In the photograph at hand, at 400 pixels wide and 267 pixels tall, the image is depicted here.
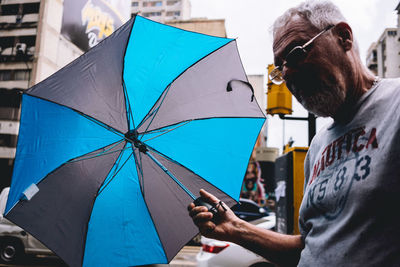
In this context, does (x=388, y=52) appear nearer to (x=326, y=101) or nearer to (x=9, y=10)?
(x=9, y=10)

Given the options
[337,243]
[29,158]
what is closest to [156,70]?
[29,158]

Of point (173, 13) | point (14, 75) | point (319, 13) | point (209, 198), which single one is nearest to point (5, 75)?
point (14, 75)

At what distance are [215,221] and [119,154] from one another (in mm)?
1137

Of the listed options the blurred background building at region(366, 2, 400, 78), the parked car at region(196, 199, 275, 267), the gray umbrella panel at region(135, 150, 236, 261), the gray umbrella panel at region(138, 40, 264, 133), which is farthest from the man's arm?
the blurred background building at region(366, 2, 400, 78)

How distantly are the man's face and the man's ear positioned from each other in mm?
28

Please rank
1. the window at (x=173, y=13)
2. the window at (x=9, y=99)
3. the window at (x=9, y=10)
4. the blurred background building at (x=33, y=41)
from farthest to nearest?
the window at (x=173, y=13)
the window at (x=9, y=10)
the window at (x=9, y=99)
the blurred background building at (x=33, y=41)

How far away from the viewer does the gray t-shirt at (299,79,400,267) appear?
0.97 m

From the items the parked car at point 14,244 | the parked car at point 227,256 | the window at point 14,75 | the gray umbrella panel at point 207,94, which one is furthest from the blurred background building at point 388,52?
the gray umbrella panel at point 207,94

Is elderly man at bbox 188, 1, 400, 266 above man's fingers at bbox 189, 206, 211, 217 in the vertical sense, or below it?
above

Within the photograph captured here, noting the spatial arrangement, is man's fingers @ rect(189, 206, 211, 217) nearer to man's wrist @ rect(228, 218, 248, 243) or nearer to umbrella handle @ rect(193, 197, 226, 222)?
umbrella handle @ rect(193, 197, 226, 222)

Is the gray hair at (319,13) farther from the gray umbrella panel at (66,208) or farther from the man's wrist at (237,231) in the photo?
the gray umbrella panel at (66,208)

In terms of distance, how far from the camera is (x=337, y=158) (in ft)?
4.03

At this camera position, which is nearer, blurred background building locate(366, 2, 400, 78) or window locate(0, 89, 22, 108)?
window locate(0, 89, 22, 108)

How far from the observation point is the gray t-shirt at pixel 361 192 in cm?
97
